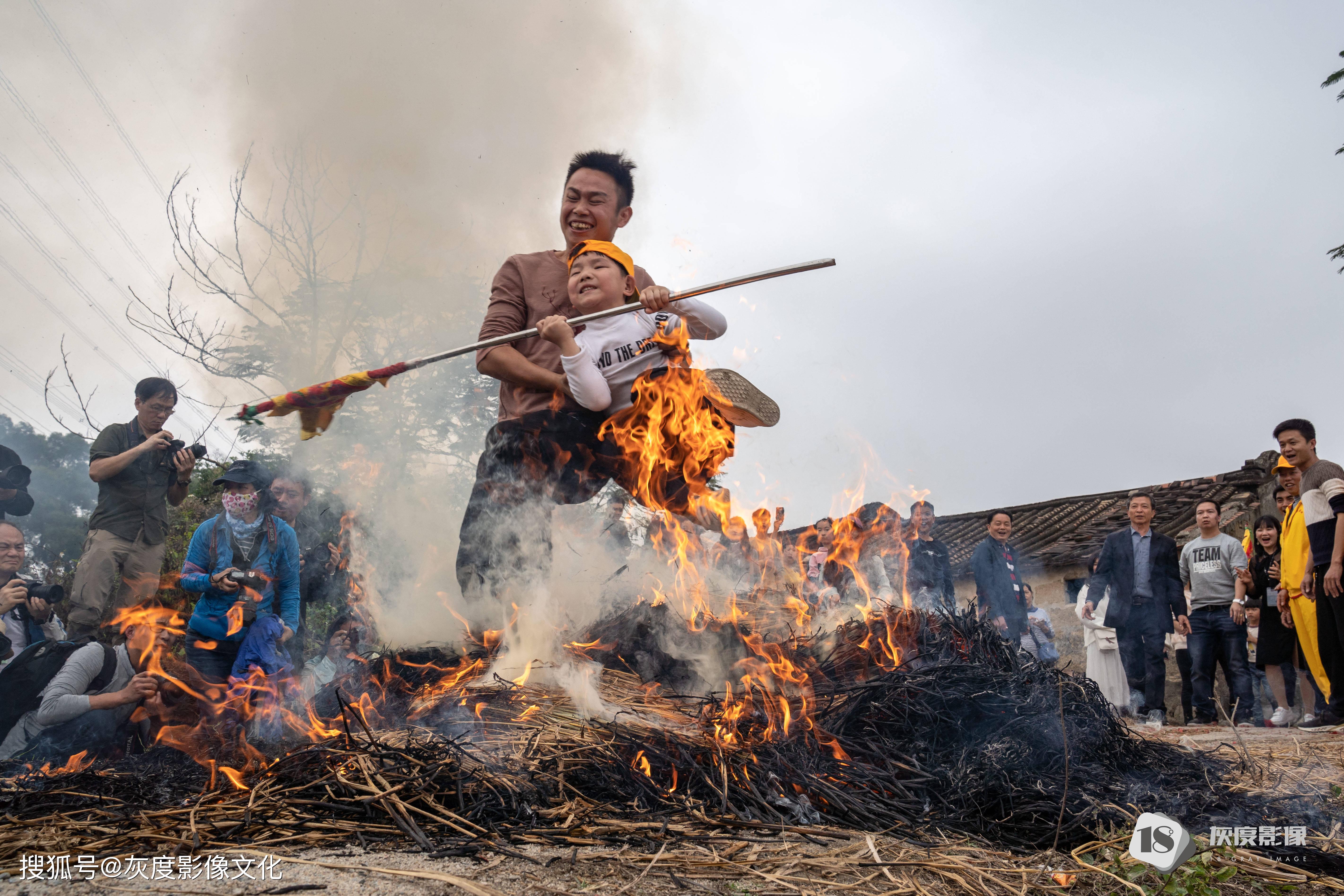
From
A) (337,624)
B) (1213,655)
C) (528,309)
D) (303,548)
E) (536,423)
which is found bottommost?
(1213,655)

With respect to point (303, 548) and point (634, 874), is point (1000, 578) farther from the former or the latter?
point (303, 548)

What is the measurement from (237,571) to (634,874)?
327 centimetres

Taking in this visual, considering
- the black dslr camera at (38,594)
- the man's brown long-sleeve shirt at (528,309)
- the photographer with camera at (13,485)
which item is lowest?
the black dslr camera at (38,594)

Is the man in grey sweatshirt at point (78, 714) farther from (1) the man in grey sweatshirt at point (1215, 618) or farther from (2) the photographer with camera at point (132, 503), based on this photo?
(1) the man in grey sweatshirt at point (1215, 618)

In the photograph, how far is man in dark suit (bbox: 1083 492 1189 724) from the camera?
6.27 metres

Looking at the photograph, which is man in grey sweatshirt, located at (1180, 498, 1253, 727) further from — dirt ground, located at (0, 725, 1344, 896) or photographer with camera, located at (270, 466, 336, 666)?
photographer with camera, located at (270, 466, 336, 666)

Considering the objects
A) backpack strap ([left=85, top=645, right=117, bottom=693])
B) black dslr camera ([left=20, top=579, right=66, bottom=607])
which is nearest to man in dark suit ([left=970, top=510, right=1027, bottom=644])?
backpack strap ([left=85, top=645, right=117, bottom=693])

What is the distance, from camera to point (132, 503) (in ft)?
15.4

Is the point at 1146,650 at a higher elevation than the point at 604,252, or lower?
lower

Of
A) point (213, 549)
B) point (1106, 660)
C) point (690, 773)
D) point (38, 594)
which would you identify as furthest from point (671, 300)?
point (1106, 660)

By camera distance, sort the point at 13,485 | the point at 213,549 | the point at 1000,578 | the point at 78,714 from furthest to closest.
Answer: the point at 1000,578, the point at 13,485, the point at 213,549, the point at 78,714

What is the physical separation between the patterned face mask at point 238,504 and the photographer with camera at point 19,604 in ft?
2.98

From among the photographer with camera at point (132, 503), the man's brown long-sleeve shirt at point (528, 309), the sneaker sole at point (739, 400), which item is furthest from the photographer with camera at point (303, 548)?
the sneaker sole at point (739, 400)

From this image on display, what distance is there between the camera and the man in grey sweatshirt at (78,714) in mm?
3496
